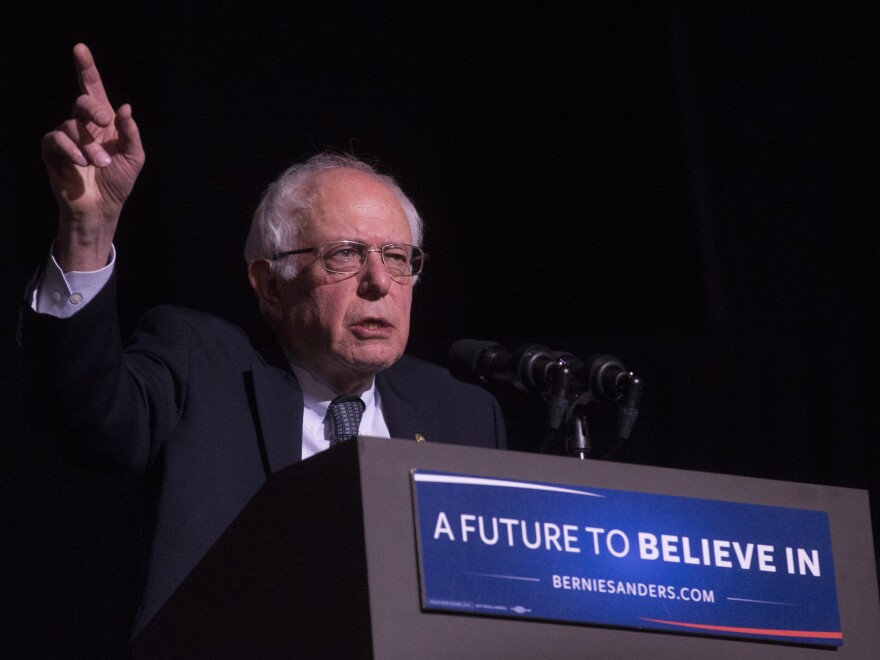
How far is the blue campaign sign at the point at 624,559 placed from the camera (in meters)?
1.52

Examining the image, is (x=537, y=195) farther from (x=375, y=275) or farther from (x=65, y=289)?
(x=65, y=289)

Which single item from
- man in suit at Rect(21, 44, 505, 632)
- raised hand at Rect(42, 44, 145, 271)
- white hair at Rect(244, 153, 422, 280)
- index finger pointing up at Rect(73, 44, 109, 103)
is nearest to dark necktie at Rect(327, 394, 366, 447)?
man in suit at Rect(21, 44, 505, 632)

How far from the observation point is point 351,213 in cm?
270

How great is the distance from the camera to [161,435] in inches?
90.7

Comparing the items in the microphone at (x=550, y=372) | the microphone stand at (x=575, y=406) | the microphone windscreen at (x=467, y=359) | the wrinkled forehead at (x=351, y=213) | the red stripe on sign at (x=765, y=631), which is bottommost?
the red stripe on sign at (x=765, y=631)

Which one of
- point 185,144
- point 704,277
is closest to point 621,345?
point 704,277

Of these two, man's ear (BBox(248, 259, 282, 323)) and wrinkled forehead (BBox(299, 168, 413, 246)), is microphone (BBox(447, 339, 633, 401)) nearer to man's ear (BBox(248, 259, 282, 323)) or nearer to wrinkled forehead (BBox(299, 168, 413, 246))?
wrinkled forehead (BBox(299, 168, 413, 246))

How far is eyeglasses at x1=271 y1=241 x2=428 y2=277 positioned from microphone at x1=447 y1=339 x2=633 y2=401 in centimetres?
55

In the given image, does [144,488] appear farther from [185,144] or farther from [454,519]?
[185,144]

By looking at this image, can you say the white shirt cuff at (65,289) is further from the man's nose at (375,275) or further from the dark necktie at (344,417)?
the man's nose at (375,275)

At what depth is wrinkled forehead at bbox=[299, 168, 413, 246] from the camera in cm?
269

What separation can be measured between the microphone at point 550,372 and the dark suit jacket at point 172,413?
388 millimetres

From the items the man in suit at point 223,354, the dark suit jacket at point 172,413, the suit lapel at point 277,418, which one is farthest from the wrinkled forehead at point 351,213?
the suit lapel at point 277,418

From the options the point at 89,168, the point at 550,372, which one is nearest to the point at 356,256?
the point at 550,372
